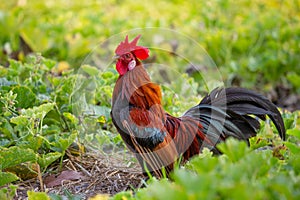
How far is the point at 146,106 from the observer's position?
3.09 m

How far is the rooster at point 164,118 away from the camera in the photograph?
3039mm

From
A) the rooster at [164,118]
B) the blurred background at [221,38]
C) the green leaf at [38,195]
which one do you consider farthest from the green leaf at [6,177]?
the blurred background at [221,38]

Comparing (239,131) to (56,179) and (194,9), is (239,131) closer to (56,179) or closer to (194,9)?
(56,179)

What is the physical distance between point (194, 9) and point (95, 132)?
13.7 feet

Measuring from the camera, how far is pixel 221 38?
5922mm

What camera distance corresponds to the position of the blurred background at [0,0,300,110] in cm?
573

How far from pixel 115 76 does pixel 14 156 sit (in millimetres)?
1407

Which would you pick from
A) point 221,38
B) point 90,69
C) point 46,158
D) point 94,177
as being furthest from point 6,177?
point 221,38

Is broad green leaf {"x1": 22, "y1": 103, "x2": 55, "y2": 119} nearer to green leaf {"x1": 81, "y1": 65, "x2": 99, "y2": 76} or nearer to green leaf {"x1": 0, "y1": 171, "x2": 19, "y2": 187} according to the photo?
green leaf {"x1": 0, "y1": 171, "x2": 19, "y2": 187}

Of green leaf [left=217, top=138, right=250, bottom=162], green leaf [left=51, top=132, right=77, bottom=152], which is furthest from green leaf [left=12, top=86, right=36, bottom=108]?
green leaf [left=217, top=138, right=250, bottom=162]

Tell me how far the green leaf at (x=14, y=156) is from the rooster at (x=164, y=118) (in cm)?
54

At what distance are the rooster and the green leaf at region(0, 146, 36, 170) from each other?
536mm

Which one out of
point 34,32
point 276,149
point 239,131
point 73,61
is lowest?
point 276,149

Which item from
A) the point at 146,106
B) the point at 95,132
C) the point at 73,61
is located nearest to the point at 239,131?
the point at 146,106
